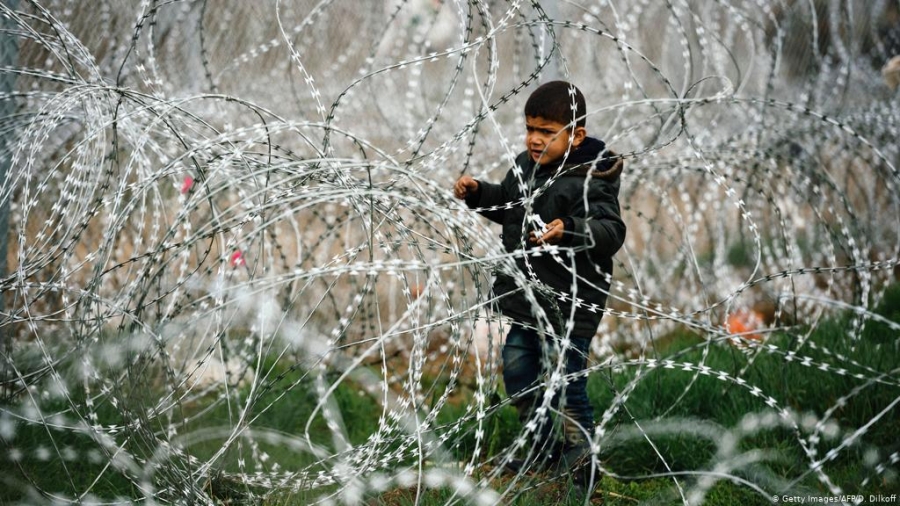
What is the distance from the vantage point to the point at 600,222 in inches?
91.5

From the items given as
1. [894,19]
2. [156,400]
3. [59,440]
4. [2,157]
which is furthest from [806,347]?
[894,19]

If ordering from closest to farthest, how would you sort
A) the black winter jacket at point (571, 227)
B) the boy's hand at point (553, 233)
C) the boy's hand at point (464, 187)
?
1. the boy's hand at point (553, 233)
2. the black winter jacket at point (571, 227)
3. the boy's hand at point (464, 187)

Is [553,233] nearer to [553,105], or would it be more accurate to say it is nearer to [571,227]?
[571,227]

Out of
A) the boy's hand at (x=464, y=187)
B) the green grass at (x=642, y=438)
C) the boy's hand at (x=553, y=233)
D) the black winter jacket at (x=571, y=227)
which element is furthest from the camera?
the boy's hand at (x=464, y=187)

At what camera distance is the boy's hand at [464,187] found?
261 cm

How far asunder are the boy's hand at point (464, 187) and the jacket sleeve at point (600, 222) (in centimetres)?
35

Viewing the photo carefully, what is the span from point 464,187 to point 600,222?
52cm

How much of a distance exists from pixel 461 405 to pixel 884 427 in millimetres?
1669

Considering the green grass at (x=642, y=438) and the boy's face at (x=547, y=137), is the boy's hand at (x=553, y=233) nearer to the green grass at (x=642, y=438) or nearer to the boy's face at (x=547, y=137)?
the boy's face at (x=547, y=137)

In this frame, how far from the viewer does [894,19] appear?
832cm

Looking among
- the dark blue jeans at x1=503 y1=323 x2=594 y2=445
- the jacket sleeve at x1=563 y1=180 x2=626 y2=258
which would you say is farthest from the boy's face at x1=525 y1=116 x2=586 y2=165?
the dark blue jeans at x1=503 y1=323 x2=594 y2=445

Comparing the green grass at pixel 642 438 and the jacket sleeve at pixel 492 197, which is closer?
the green grass at pixel 642 438

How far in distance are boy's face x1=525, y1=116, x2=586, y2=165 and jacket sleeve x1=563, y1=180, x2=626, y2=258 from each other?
0.17 metres

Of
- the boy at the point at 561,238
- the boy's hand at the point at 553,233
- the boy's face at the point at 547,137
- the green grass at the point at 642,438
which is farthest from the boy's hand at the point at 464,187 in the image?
the green grass at the point at 642,438
